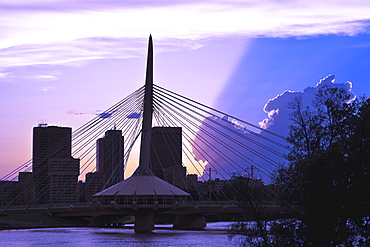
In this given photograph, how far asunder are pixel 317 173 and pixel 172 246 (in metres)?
40.1

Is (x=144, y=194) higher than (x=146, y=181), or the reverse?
(x=146, y=181)

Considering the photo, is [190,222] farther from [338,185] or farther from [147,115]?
[338,185]

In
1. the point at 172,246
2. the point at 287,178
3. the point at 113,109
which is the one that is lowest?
the point at 172,246

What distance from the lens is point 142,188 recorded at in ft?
306

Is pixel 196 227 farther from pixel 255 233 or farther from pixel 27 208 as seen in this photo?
pixel 255 233

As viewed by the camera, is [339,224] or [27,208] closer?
[339,224]

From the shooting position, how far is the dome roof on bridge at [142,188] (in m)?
92.9

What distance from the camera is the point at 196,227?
104250 millimetres

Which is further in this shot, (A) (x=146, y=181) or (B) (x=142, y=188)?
(A) (x=146, y=181)

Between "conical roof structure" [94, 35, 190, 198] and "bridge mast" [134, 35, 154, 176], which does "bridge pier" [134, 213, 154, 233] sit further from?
"bridge mast" [134, 35, 154, 176]

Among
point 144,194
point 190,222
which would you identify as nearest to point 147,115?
point 144,194

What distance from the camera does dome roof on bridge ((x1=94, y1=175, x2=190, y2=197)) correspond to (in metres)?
92.9

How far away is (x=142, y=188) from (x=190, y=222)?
1562 centimetres

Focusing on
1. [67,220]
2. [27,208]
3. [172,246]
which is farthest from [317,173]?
[67,220]
